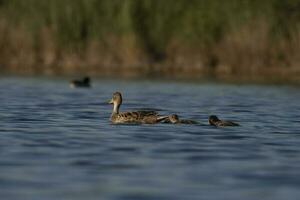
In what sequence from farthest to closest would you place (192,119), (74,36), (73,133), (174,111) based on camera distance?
(74,36) → (174,111) → (192,119) → (73,133)

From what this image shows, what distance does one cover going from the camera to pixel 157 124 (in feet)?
73.6

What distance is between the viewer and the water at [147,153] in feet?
43.9

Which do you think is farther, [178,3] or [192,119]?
[178,3]

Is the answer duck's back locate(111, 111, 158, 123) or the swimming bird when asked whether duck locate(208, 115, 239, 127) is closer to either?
the swimming bird

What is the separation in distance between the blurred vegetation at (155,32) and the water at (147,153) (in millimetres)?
13773

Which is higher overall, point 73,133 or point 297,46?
point 297,46

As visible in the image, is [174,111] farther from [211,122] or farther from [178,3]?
[178,3]

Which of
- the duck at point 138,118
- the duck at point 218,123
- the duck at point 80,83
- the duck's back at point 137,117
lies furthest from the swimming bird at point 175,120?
the duck at point 80,83

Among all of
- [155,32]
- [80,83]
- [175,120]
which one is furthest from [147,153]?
[155,32]

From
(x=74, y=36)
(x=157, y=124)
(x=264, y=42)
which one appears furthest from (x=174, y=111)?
(x=74, y=36)

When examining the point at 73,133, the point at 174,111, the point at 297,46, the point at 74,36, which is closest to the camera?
the point at 73,133

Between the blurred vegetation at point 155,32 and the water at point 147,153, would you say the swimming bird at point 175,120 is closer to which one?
the water at point 147,153

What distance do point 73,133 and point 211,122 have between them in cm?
323

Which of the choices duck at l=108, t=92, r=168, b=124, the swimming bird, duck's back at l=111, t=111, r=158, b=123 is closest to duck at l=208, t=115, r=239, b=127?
the swimming bird
